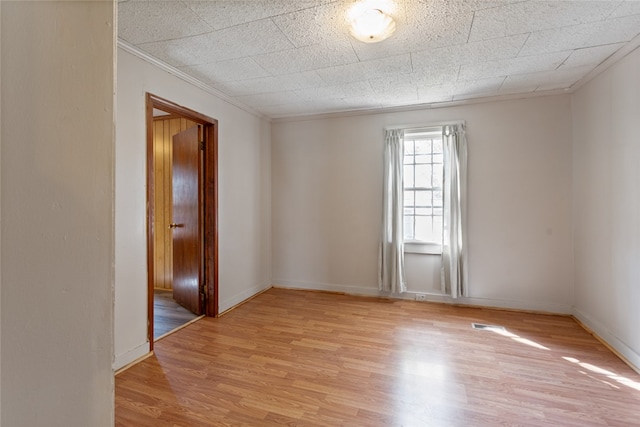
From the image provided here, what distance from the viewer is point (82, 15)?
482 millimetres

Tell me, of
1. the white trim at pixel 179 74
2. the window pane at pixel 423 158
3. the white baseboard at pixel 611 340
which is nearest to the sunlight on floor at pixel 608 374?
the white baseboard at pixel 611 340

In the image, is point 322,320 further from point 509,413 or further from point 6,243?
point 6,243

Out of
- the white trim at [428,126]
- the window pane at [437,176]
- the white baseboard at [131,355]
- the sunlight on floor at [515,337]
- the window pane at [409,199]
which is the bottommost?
the sunlight on floor at [515,337]

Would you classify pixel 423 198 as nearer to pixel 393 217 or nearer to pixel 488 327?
pixel 393 217

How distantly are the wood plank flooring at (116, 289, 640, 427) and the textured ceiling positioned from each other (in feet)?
8.02

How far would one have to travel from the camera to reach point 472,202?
3.57 m

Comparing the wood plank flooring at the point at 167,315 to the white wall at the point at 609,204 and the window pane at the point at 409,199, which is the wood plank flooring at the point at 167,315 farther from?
the white wall at the point at 609,204

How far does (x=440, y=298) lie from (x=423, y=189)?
138cm

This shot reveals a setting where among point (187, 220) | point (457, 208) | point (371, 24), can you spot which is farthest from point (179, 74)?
point (457, 208)

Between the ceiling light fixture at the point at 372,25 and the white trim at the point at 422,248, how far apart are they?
8.24ft

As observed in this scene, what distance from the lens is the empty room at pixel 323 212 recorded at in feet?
1.51

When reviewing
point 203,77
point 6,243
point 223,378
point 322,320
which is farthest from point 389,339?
point 203,77

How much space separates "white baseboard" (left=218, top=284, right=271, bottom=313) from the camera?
3.39 metres

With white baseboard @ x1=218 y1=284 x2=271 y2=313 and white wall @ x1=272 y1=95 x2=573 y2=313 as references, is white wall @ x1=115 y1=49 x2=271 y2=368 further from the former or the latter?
white wall @ x1=272 y1=95 x2=573 y2=313
